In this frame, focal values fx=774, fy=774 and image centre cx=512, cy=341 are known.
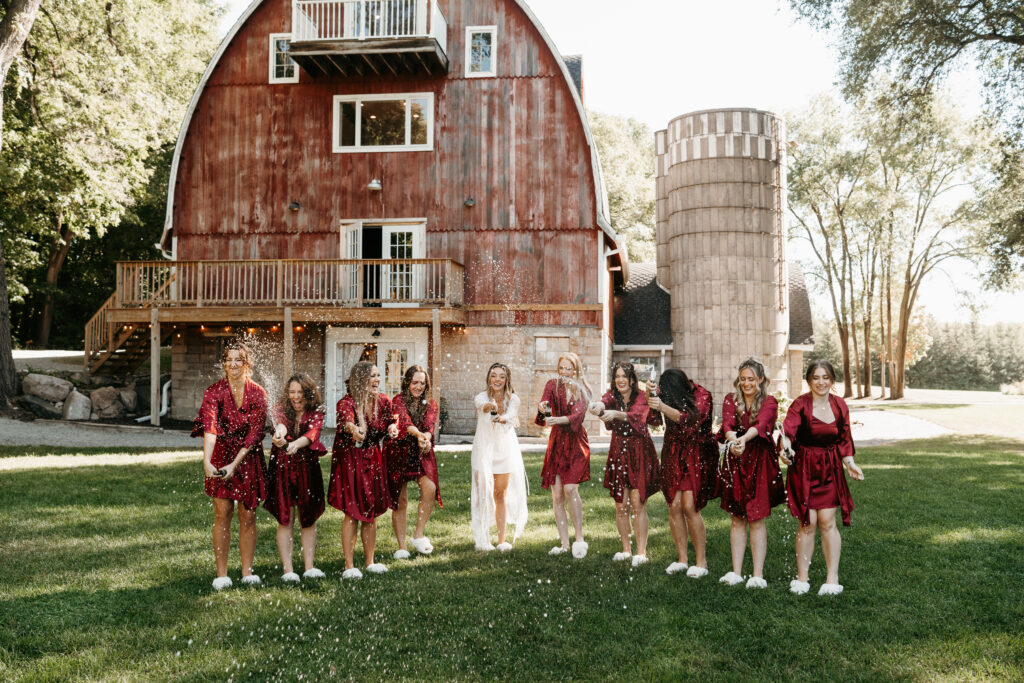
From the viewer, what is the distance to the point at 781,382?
854 inches

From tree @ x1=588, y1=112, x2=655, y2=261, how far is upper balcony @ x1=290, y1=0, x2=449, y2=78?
1716 centimetres

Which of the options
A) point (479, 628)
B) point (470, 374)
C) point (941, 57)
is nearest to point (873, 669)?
point (479, 628)

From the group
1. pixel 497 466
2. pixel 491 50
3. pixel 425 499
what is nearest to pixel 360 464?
pixel 425 499

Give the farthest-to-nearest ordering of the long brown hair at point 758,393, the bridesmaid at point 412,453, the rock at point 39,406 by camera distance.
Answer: the rock at point 39,406 < the bridesmaid at point 412,453 < the long brown hair at point 758,393

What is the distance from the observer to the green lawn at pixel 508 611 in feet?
13.9

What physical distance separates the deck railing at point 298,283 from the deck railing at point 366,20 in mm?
4871

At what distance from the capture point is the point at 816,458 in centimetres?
546

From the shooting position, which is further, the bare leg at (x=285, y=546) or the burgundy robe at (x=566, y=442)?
the burgundy robe at (x=566, y=442)

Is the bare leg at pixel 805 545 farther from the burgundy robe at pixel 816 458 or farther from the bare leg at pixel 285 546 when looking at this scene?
the bare leg at pixel 285 546

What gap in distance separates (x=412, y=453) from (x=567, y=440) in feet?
4.36

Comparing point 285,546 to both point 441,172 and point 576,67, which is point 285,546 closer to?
point 441,172

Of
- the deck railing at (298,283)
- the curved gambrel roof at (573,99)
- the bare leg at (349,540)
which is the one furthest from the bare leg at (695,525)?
the curved gambrel roof at (573,99)

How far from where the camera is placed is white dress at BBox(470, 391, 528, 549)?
6.86 m

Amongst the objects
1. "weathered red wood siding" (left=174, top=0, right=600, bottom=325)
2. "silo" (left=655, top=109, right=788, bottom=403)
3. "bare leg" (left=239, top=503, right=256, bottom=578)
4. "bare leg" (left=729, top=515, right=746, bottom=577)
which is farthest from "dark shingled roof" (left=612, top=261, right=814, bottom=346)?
"bare leg" (left=239, top=503, right=256, bottom=578)
